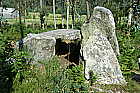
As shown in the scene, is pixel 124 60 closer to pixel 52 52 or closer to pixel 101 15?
pixel 101 15

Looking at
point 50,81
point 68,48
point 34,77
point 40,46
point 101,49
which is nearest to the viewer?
point 50,81

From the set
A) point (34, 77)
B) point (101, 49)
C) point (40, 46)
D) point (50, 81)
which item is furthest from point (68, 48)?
point (50, 81)

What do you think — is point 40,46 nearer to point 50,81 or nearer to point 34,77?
point 34,77

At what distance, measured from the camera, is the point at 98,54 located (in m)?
6.83

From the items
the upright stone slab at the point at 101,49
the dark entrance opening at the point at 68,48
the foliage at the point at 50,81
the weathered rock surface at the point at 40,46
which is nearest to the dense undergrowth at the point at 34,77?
the foliage at the point at 50,81

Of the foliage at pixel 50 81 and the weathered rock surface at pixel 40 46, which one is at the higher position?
the weathered rock surface at pixel 40 46

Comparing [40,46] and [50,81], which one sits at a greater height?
[40,46]

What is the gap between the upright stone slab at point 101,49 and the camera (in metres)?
6.68

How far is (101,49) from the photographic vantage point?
22.5 ft

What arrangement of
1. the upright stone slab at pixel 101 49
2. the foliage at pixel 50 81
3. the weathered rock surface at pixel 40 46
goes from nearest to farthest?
the foliage at pixel 50 81
the upright stone slab at pixel 101 49
the weathered rock surface at pixel 40 46

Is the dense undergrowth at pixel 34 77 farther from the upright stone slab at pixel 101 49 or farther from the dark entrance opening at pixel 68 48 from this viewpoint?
the dark entrance opening at pixel 68 48

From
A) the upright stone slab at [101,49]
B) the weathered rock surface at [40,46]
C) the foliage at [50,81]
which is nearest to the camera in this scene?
the foliage at [50,81]

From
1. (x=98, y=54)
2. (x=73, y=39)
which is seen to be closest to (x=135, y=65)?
(x=98, y=54)

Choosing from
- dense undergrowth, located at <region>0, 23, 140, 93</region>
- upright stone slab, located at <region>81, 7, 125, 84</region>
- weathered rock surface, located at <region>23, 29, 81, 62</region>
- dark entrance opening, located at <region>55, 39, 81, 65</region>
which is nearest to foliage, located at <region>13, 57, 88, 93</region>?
dense undergrowth, located at <region>0, 23, 140, 93</region>
